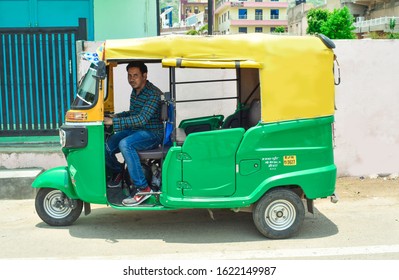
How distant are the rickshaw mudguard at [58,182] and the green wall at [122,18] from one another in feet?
18.4

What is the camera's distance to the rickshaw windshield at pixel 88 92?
214 inches

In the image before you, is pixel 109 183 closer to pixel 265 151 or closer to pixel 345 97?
pixel 265 151

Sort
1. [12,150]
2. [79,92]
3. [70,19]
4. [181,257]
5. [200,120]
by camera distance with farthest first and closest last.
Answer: [70,19] < [12,150] < [200,120] < [79,92] < [181,257]

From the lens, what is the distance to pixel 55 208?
5891 mm

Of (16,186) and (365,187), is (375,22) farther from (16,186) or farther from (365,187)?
(16,186)

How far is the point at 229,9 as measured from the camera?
102 meters

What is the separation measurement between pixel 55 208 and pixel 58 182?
0.38 metres

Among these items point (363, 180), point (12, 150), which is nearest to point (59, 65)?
point (12, 150)

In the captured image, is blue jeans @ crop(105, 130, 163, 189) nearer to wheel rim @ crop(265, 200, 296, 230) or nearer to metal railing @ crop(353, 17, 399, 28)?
wheel rim @ crop(265, 200, 296, 230)

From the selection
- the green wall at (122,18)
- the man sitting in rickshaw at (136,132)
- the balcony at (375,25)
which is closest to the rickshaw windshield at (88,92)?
the man sitting in rickshaw at (136,132)

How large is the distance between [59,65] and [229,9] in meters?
97.9

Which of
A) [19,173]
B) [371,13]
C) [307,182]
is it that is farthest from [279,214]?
[371,13]

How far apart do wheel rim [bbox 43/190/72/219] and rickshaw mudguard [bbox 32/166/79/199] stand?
0.16 m

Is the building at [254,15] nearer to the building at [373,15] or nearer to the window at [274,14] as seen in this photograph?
the window at [274,14]
